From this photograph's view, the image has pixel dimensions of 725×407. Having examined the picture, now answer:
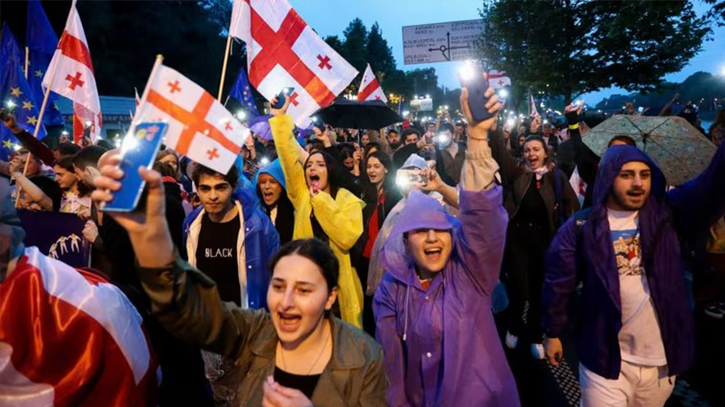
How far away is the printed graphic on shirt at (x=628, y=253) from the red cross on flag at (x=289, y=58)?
3.45 metres

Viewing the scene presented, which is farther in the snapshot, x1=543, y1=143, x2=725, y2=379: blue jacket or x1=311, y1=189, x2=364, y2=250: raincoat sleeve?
x1=311, y1=189, x2=364, y2=250: raincoat sleeve

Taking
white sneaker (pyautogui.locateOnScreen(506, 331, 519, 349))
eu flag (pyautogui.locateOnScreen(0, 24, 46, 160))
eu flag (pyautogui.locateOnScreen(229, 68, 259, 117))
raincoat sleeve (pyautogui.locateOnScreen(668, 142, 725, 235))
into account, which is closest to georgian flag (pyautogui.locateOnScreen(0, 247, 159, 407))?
raincoat sleeve (pyautogui.locateOnScreen(668, 142, 725, 235))

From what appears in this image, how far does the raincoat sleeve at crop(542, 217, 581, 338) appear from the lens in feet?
9.50

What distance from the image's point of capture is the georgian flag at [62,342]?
6.09ft

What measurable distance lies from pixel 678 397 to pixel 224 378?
3882mm

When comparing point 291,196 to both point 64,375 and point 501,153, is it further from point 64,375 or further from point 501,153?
point 64,375

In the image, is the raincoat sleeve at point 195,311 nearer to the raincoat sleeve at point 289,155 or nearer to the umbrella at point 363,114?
the raincoat sleeve at point 289,155

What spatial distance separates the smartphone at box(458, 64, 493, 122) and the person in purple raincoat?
0.07m

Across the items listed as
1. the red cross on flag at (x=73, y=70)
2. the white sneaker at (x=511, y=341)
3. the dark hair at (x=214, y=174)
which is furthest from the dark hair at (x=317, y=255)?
the red cross on flag at (x=73, y=70)

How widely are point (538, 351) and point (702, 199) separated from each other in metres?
2.69

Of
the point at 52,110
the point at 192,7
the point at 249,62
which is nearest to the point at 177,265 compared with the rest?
the point at 249,62

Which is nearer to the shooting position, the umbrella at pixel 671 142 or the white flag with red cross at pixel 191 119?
the white flag with red cross at pixel 191 119

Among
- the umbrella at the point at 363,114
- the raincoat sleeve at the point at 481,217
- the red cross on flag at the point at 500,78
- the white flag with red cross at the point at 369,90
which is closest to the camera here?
the raincoat sleeve at the point at 481,217

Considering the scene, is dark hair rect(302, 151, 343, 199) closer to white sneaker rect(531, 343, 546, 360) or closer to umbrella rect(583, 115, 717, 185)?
umbrella rect(583, 115, 717, 185)
